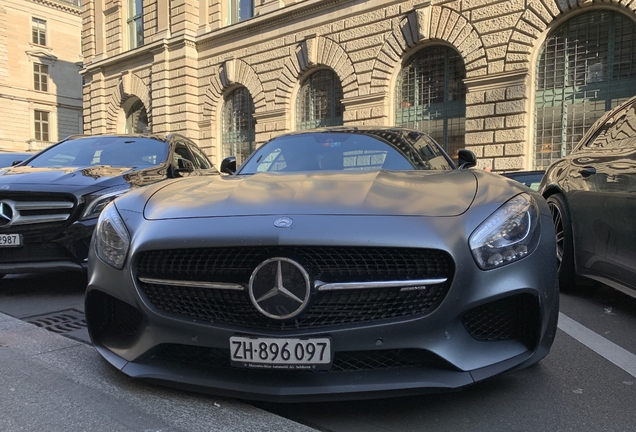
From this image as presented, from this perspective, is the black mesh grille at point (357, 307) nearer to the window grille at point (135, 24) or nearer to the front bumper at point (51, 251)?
the front bumper at point (51, 251)

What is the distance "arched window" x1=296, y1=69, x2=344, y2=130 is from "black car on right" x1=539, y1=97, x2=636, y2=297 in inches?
498

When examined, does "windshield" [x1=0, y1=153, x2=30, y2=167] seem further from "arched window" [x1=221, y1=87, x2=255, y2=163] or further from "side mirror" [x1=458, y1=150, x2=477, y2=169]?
"arched window" [x1=221, y1=87, x2=255, y2=163]

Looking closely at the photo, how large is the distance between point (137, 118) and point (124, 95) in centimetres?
126

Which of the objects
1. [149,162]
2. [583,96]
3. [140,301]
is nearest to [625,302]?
[140,301]

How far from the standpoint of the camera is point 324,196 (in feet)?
7.02

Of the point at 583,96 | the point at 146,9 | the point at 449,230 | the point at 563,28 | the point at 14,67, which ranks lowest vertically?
the point at 449,230

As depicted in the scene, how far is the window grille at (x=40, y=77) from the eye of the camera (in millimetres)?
44344

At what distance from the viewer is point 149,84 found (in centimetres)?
2236

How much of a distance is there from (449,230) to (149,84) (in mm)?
22978

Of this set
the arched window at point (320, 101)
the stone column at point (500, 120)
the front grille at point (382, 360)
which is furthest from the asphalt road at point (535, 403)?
the arched window at point (320, 101)

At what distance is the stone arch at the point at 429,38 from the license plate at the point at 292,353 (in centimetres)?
1291

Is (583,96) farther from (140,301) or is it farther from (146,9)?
(146,9)

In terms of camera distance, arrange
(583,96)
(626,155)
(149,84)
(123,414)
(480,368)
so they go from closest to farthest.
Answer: (480,368) < (123,414) < (626,155) < (583,96) < (149,84)

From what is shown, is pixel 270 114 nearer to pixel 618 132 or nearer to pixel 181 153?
pixel 181 153
